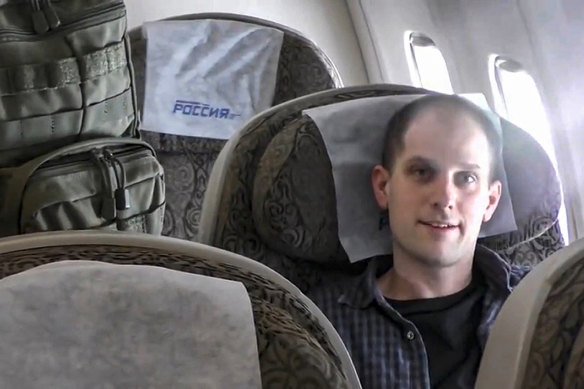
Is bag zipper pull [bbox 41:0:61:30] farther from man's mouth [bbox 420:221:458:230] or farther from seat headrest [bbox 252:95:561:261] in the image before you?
man's mouth [bbox 420:221:458:230]

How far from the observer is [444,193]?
1592 mm

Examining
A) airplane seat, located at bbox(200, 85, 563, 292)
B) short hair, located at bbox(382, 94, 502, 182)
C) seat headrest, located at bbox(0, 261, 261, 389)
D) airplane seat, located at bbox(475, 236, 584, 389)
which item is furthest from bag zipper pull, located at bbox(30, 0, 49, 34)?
airplane seat, located at bbox(475, 236, 584, 389)

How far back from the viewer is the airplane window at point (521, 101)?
2.44 metres

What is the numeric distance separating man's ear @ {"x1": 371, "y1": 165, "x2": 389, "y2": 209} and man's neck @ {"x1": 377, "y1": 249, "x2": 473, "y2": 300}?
10 centimetres

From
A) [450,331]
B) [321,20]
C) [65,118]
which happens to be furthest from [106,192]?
[321,20]

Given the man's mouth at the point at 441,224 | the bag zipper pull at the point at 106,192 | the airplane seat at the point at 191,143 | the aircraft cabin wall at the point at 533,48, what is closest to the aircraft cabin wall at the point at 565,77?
the aircraft cabin wall at the point at 533,48

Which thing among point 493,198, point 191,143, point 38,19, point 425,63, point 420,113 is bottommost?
point 191,143

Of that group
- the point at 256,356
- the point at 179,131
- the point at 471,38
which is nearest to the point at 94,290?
the point at 256,356

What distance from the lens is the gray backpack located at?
162cm

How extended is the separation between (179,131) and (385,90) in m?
0.90

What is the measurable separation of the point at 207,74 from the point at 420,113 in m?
1.06

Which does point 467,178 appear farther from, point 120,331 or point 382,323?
point 120,331

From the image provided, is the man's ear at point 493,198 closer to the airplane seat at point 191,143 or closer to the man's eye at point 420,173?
the man's eye at point 420,173

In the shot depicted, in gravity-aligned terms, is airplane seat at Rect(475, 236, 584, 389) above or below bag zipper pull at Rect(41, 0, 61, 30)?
below
